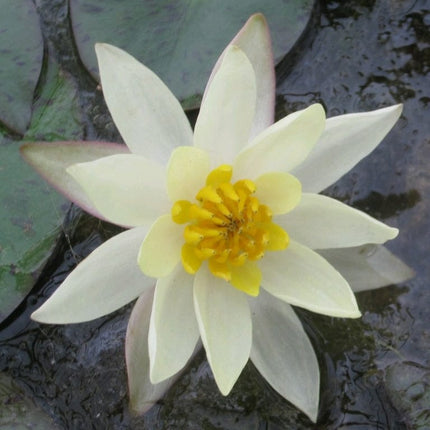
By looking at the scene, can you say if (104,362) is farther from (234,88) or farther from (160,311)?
(234,88)

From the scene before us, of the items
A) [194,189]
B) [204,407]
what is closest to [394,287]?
[204,407]

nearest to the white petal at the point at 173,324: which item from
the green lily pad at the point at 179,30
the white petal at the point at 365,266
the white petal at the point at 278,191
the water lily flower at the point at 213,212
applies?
the water lily flower at the point at 213,212

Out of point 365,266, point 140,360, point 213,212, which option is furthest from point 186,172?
point 365,266

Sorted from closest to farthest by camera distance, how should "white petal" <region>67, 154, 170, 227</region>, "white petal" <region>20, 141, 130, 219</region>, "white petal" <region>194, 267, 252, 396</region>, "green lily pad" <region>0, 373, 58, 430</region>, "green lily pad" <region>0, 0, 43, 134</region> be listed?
"white petal" <region>67, 154, 170, 227</region>
"white petal" <region>194, 267, 252, 396</region>
"white petal" <region>20, 141, 130, 219</region>
"green lily pad" <region>0, 373, 58, 430</region>
"green lily pad" <region>0, 0, 43, 134</region>

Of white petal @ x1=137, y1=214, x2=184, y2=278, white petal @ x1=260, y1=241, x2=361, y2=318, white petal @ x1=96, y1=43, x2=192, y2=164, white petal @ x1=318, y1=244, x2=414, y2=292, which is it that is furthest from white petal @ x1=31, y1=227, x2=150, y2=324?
white petal @ x1=318, y1=244, x2=414, y2=292

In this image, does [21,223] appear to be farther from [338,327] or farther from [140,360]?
[338,327]

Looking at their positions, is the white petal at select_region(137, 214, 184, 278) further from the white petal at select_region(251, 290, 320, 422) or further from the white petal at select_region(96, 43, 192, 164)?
the white petal at select_region(251, 290, 320, 422)
